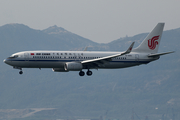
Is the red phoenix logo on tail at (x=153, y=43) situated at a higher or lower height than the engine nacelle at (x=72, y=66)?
higher

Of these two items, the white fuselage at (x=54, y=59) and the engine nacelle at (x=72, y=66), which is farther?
the engine nacelle at (x=72, y=66)

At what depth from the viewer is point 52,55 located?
85875mm

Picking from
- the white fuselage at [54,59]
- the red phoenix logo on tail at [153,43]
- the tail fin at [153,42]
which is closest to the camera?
the white fuselage at [54,59]

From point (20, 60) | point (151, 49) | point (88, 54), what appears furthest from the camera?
point (151, 49)

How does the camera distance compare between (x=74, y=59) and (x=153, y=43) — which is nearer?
(x=74, y=59)

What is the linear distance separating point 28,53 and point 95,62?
1611cm

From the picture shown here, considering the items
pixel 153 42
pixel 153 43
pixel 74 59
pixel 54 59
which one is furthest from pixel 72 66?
pixel 153 42

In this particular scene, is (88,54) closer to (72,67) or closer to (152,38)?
(72,67)

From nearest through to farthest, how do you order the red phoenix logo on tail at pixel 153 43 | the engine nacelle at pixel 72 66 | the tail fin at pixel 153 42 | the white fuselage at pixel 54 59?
1. the white fuselage at pixel 54 59
2. the engine nacelle at pixel 72 66
3. the tail fin at pixel 153 42
4. the red phoenix logo on tail at pixel 153 43

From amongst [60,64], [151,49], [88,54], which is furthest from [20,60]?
[151,49]

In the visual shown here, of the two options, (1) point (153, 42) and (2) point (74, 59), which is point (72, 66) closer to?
(2) point (74, 59)

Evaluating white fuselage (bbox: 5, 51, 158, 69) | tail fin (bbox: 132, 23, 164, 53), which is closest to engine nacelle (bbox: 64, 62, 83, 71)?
white fuselage (bbox: 5, 51, 158, 69)

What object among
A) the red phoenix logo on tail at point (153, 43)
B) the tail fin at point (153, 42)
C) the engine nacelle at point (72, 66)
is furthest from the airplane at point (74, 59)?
the red phoenix logo on tail at point (153, 43)

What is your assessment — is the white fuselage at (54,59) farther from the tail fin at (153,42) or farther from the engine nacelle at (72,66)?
the tail fin at (153,42)
